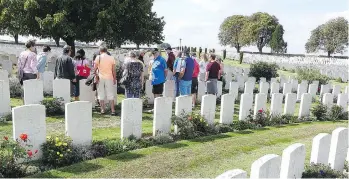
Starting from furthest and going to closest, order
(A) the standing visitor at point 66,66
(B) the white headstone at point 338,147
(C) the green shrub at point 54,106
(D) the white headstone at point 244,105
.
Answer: (A) the standing visitor at point 66,66 < (D) the white headstone at point 244,105 < (C) the green shrub at point 54,106 < (B) the white headstone at point 338,147

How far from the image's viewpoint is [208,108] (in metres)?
8.21

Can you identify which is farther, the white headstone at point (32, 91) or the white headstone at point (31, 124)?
the white headstone at point (32, 91)

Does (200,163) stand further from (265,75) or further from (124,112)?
(265,75)

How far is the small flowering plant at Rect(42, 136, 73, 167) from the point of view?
18.3ft

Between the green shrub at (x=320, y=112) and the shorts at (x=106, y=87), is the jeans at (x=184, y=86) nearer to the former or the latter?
the shorts at (x=106, y=87)

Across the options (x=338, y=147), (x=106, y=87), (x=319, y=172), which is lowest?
(x=319, y=172)

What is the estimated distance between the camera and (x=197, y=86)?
12.8 meters

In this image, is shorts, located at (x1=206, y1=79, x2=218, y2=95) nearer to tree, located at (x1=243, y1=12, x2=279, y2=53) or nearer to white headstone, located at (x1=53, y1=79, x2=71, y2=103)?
white headstone, located at (x1=53, y1=79, x2=71, y2=103)

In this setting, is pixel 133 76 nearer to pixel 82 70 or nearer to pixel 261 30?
pixel 82 70

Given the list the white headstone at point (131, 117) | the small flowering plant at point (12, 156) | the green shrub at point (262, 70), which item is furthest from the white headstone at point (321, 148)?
the green shrub at point (262, 70)

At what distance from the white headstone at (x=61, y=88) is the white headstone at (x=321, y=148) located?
258 inches

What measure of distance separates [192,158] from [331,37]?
73.3 m

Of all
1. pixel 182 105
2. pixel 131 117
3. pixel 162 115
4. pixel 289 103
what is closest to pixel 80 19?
pixel 289 103

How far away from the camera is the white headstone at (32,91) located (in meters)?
8.44
